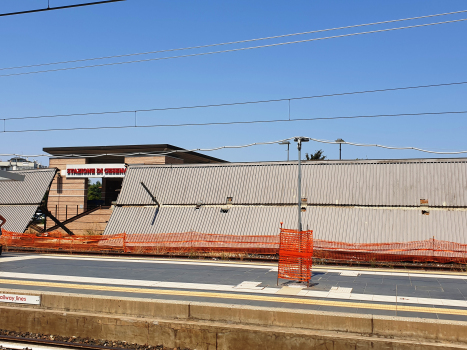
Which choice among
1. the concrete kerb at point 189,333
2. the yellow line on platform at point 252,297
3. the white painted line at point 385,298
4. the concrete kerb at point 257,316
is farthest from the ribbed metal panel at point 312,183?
the concrete kerb at point 189,333

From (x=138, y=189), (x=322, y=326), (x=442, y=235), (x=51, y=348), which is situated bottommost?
(x=51, y=348)

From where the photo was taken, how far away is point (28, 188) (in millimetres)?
33594

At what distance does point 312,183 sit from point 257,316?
1713 centimetres

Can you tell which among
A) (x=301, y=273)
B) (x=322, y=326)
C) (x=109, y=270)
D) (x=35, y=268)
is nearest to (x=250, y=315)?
(x=322, y=326)

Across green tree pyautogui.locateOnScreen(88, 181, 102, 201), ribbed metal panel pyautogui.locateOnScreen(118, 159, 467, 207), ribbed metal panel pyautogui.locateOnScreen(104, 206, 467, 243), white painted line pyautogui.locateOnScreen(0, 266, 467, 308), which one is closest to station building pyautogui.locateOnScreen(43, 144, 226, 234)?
ribbed metal panel pyautogui.locateOnScreen(118, 159, 467, 207)

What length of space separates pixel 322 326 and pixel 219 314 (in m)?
2.47

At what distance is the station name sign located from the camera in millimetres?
45031

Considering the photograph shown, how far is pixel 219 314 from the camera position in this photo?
10852mm

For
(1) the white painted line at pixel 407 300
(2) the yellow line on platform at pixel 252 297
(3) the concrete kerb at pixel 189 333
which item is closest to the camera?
(3) the concrete kerb at pixel 189 333

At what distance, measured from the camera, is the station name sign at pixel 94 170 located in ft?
148

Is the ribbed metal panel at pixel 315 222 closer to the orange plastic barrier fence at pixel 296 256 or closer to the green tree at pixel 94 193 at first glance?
the orange plastic barrier fence at pixel 296 256

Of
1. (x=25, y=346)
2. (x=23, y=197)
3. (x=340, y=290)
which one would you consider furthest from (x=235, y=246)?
(x=23, y=197)

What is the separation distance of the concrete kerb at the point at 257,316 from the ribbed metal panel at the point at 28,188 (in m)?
21.3

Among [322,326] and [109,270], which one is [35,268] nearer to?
[109,270]
